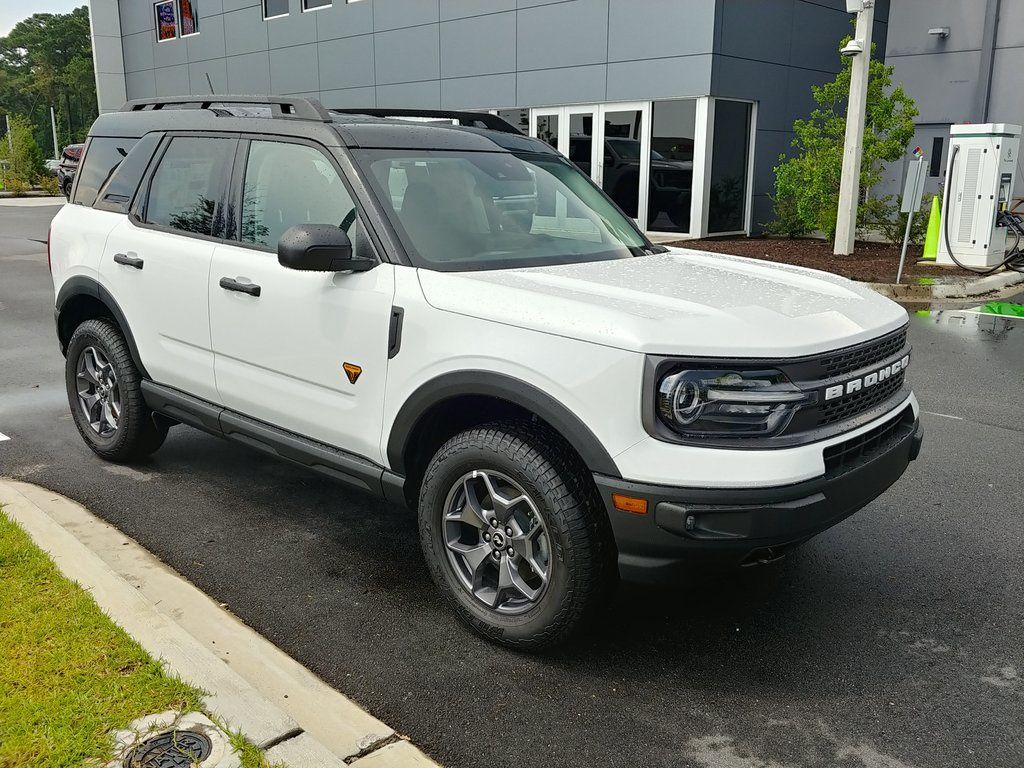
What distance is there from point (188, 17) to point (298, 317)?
104 ft

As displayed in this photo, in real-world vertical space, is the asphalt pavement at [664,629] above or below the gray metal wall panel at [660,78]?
below

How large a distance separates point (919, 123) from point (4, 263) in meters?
19.5

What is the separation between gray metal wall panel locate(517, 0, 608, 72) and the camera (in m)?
19.4

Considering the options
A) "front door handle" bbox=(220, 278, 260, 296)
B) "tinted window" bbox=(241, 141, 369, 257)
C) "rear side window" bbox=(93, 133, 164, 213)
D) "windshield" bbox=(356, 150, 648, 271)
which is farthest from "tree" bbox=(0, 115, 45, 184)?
"windshield" bbox=(356, 150, 648, 271)

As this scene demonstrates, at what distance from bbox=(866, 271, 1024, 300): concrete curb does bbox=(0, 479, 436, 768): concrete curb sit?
10.7 m

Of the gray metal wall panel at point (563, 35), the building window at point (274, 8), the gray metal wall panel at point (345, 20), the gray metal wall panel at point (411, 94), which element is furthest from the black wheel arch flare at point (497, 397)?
the building window at point (274, 8)

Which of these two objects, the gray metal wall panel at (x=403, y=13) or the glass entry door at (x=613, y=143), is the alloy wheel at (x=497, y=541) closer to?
the glass entry door at (x=613, y=143)

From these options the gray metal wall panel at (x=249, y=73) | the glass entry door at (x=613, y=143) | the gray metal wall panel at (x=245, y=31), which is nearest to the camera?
the glass entry door at (x=613, y=143)

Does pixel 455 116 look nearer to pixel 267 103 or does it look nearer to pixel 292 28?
pixel 267 103

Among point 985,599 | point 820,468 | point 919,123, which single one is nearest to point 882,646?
point 985,599

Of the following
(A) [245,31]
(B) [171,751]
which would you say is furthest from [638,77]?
(B) [171,751]

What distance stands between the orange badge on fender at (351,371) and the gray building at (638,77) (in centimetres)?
1439

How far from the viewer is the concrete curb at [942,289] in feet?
41.2

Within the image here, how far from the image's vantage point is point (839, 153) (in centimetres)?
1625
